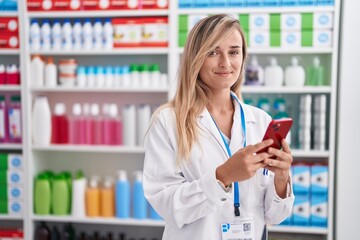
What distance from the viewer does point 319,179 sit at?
9.61 feet

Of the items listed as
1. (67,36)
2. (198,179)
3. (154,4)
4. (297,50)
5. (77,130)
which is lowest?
(77,130)

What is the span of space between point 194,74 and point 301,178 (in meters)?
1.82

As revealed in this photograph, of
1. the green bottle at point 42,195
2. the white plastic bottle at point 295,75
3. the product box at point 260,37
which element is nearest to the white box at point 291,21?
the product box at point 260,37

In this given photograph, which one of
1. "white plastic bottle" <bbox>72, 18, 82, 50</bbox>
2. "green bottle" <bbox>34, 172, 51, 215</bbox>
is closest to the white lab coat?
"white plastic bottle" <bbox>72, 18, 82, 50</bbox>

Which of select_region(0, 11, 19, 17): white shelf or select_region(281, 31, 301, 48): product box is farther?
select_region(0, 11, 19, 17): white shelf

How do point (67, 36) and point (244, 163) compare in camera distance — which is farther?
point (67, 36)

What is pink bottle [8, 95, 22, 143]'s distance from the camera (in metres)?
3.19

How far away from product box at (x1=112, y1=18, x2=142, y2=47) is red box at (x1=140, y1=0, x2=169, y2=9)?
0.40 ft

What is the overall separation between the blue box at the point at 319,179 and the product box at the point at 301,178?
0.14ft

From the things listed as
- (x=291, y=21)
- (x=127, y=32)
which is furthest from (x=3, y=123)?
(x=291, y=21)

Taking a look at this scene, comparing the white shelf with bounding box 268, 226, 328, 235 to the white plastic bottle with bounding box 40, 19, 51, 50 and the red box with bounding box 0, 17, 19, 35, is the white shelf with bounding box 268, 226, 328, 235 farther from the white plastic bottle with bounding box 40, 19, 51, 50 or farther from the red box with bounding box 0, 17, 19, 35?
the red box with bounding box 0, 17, 19, 35

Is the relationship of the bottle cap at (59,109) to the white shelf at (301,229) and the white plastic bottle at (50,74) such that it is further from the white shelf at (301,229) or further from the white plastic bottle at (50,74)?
the white shelf at (301,229)

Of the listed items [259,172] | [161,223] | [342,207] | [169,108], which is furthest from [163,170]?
[342,207]

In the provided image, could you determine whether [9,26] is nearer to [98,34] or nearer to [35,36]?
[35,36]
